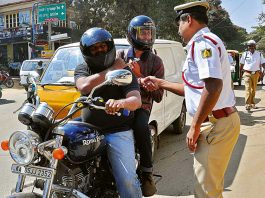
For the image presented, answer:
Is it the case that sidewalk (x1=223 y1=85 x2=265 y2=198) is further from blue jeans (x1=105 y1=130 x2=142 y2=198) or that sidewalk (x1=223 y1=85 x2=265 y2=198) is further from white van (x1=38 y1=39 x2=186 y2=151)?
blue jeans (x1=105 y1=130 x2=142 y2=198)

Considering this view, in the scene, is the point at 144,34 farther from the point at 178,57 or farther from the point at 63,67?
the point at 178,57

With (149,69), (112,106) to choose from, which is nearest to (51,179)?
(112,106)

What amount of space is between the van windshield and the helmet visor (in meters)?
1.92

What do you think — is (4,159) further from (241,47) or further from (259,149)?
(241,47)

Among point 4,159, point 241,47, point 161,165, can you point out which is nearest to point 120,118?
point 161,165

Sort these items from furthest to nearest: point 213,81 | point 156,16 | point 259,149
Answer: point 156,16 → point 259,149 → point 213,81

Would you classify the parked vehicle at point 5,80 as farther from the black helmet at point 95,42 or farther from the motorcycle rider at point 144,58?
the black helmet at point 95,42

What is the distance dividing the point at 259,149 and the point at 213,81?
4364 mm

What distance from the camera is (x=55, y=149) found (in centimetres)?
231

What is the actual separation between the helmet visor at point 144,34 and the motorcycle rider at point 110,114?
1.16m

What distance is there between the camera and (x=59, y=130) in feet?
8.02

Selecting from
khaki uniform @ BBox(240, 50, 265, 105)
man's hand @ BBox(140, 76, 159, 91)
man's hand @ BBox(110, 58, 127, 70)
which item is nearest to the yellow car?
man's hand @ BBox(140, 76, 159, 91)

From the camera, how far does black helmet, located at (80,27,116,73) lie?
9.22 feet

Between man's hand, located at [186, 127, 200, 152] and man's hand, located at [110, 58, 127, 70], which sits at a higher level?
man's hand, located at [110, 58, 127, 70]
